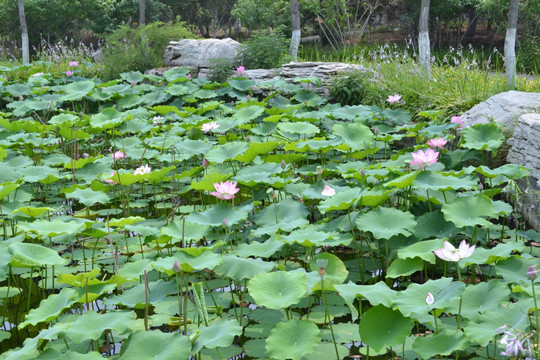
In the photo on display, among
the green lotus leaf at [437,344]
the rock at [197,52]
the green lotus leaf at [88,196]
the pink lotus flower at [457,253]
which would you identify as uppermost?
the rock at [197,52]

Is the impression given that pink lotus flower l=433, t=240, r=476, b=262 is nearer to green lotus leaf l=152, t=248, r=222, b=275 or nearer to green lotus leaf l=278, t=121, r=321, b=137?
green lotus leaf l=152, t=248, r=222, b=275

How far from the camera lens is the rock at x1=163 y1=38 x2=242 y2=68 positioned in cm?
909

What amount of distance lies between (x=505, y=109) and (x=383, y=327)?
3148 mm

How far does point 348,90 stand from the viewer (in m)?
6.70

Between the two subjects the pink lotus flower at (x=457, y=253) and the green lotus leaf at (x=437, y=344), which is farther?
the pink lotus flower at (x=457, y=253)

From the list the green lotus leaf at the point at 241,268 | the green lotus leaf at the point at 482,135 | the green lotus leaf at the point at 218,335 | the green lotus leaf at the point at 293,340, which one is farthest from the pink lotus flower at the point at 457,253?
the green lotus leaf at the point at 482,135

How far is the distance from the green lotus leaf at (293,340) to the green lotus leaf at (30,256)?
3.32 feet

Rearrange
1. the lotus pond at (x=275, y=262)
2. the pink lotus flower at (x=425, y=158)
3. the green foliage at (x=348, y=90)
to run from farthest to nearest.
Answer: the green foliage at (x=348, y=90) < the pink lotus flower at (x=425, y=158) < the lotus pond at (x=275, y=262)

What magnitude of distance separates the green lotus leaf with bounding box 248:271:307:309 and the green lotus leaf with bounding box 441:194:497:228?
89 cm

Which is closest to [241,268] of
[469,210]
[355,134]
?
[469,210]

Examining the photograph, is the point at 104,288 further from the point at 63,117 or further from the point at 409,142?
the point at 409,142

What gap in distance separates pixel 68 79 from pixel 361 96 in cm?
431

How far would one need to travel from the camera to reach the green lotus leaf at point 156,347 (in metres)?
1.76

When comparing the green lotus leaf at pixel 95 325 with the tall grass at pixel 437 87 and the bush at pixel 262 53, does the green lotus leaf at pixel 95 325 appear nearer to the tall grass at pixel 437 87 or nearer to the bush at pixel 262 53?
the tall grass at pixel 437 87
